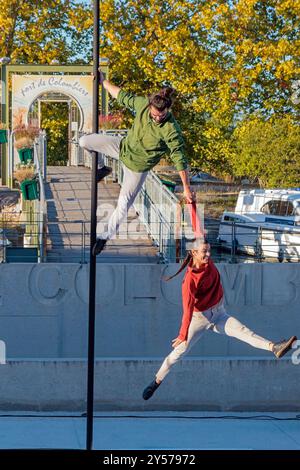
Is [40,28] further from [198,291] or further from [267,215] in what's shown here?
[198,291]

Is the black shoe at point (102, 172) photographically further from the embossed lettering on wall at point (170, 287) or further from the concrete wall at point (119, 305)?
the embossed lettering on wall at point (170, 287)

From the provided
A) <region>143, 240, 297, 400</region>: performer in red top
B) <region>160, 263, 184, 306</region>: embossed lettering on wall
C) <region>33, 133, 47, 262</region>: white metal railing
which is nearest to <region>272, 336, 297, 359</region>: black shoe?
<region>143, 240, 297, 400</region>: performer in red top

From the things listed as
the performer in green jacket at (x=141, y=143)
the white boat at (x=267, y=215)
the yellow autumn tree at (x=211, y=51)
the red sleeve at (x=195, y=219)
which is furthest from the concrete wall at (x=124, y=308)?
the yellow autumn tree at (x=211, y=51)

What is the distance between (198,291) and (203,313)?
0.25 metres

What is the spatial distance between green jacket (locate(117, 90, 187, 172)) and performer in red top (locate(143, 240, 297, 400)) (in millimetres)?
1306

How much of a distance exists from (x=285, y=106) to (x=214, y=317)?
16.4 meters

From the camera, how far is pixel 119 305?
16.0 metres

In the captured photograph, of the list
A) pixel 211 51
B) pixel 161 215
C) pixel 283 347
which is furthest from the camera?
pixel 211 51

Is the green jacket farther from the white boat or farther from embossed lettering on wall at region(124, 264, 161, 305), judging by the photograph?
the white boat

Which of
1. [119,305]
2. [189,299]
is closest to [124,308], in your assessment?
[119,305]

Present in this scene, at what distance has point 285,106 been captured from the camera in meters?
25.8

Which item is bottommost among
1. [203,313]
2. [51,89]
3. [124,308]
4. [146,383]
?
[146,383]
